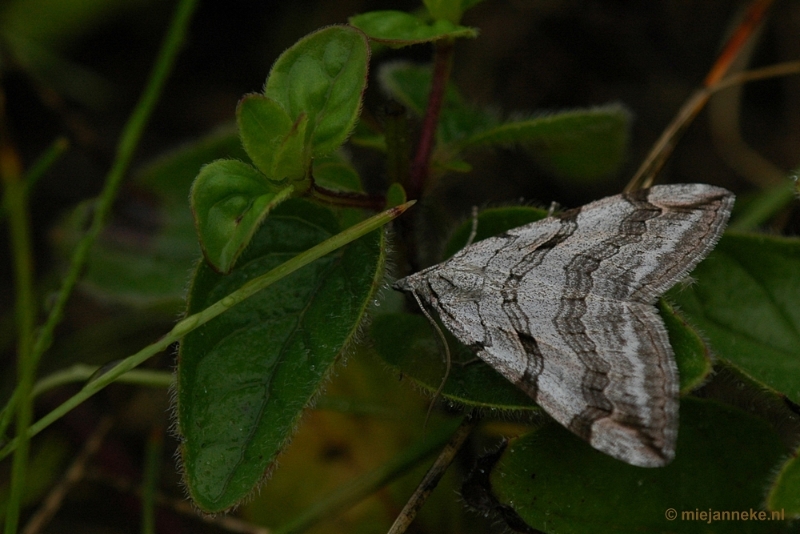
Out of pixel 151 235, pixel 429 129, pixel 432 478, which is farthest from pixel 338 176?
pixel 151 235

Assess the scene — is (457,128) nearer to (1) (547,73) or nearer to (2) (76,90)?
(1) (547,73)

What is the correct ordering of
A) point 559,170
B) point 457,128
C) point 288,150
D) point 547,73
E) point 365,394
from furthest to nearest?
point 547,73, point 559,170, point 365,394, point 457,128, point 288,150

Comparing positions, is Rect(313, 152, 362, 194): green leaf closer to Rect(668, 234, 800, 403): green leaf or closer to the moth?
the moth

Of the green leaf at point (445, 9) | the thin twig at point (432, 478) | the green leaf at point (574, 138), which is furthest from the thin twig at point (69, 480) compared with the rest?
the green leaf at point (445, 9)

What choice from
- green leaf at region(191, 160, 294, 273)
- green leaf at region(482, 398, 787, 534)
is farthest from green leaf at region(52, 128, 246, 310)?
green leaf at region(482, 398, 787, 534)

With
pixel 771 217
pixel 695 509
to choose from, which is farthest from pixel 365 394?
pixel 771 217

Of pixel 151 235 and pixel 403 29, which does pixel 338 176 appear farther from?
pixel 151 235

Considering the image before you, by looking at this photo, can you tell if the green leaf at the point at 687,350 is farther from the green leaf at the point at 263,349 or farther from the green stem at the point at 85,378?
the green stem at the point at 85,378
